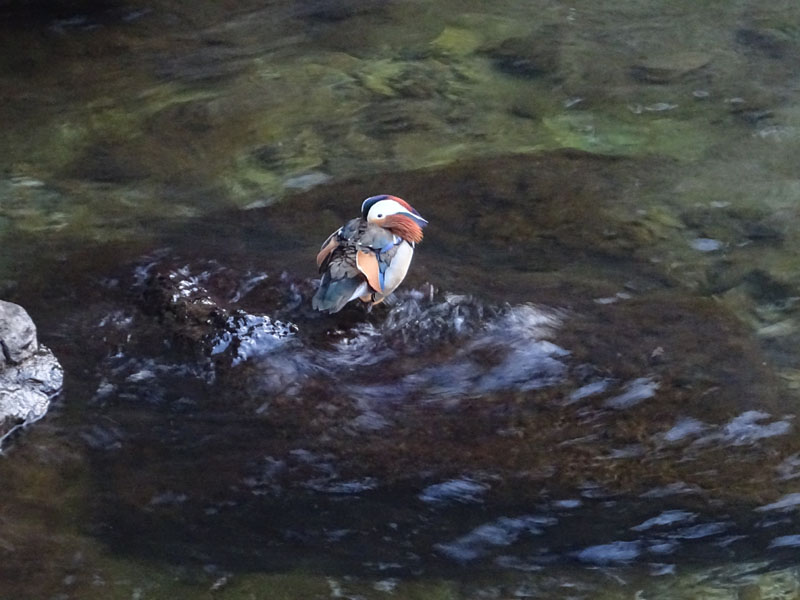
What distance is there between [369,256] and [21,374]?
1474mm

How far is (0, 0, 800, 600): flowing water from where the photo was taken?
3.35 metres

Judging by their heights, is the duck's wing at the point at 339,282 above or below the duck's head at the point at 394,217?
below

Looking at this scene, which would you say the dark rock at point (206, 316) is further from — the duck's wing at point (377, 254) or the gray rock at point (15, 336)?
the gray rock at point (15, 336)

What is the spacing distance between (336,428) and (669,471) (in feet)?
4.03

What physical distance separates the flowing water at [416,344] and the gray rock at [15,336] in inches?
8.9

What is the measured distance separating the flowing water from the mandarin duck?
159 millimetres

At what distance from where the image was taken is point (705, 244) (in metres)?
5.42

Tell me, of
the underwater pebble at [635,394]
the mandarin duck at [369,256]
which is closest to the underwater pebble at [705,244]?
the underwater pebble at [635,394]

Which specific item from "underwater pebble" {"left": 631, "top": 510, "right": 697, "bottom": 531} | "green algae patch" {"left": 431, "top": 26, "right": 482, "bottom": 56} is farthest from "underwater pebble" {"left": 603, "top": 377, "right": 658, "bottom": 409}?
"green algae patch" {"left": 431, "top": 26, "right": 482, "bottom": 56}

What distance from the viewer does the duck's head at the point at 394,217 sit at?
424cm

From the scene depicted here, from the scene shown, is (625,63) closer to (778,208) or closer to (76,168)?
(778,208)

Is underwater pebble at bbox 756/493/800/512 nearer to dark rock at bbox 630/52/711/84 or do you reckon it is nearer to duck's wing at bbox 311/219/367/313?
duck's wing at bbox 311/219/367/313

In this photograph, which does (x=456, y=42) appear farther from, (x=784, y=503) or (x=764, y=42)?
(x=784, y=503)

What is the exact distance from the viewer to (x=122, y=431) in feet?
12.5
